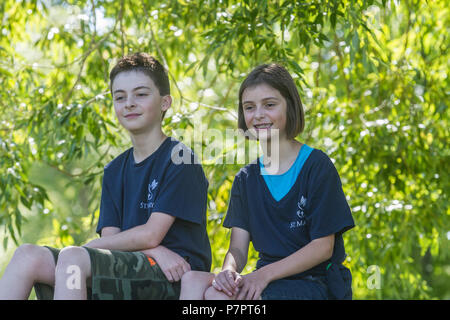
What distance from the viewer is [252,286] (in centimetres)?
190

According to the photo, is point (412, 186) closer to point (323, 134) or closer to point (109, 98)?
point (323, 134)

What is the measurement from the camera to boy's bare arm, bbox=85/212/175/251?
2.09 m

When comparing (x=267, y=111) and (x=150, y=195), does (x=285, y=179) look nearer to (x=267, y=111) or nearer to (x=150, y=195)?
(x=267, y=111)

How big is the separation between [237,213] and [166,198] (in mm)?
259

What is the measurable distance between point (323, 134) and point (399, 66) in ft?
2.27

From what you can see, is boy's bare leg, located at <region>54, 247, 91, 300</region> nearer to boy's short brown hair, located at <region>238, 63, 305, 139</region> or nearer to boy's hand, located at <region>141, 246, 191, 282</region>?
boy's hand, located at <region>141, 246, 191, 282</region>

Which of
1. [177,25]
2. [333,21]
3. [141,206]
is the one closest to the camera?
[141,206]

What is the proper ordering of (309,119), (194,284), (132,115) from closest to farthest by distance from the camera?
(194,284)
(132,115)
(309,119)

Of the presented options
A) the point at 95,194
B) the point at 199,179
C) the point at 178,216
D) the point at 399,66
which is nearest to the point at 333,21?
the point at 199,179

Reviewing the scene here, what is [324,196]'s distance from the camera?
80.2 inches

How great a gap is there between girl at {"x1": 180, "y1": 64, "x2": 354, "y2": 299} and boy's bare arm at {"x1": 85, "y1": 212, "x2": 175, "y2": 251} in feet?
0.79
